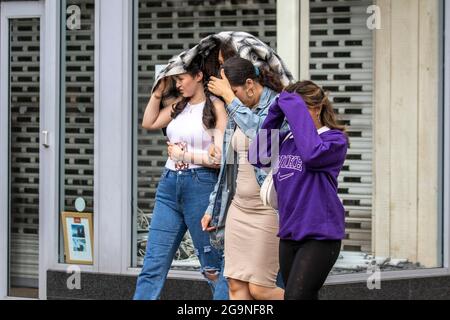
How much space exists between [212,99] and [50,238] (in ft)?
8.18

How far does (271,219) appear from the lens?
5.76m

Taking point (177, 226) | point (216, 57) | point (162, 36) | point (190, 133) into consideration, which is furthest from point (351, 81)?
point (177, 226)

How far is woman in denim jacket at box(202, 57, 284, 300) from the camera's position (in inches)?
227

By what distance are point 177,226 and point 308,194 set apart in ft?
4.32

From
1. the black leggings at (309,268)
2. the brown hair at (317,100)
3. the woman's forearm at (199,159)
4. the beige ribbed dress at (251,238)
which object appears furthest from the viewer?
the woman's forearm at (199,159)

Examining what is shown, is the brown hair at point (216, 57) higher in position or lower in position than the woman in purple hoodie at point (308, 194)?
higher

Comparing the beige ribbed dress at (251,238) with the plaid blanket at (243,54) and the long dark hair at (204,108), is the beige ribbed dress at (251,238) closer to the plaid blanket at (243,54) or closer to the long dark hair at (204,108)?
the long dark hair at (204,108)

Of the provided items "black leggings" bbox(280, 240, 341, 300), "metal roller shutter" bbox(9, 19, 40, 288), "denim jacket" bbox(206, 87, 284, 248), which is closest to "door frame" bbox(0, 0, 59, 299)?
"metal roller shutter" bbox(9, 19, 40, 288)

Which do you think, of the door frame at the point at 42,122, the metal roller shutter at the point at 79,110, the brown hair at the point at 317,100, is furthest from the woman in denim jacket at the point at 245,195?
the door frame at the point at 42,122

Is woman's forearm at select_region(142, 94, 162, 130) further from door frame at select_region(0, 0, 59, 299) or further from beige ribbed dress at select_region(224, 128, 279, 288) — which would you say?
door frame at select_region(0, 0, 59, 299)

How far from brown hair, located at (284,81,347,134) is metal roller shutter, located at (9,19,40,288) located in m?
3.43

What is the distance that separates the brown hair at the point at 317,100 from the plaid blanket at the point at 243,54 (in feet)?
2.23

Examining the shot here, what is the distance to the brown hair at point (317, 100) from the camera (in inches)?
216
